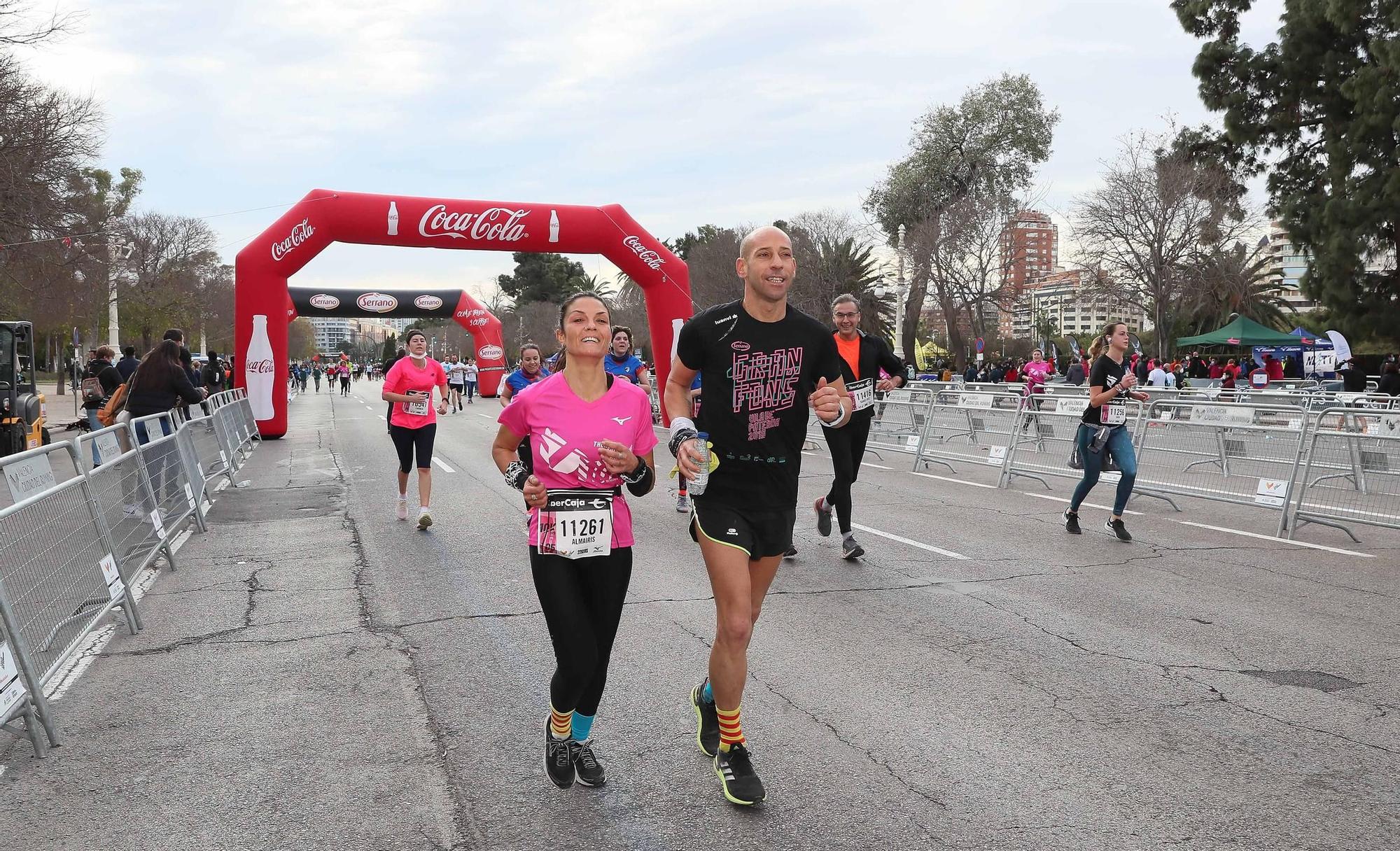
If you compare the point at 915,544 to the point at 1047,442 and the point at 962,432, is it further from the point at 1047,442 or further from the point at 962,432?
the point at 962,432

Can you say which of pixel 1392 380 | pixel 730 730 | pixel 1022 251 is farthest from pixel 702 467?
pixel 1022 251

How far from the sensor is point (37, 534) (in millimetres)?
5234

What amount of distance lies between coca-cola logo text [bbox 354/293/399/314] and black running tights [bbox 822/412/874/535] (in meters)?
35.7

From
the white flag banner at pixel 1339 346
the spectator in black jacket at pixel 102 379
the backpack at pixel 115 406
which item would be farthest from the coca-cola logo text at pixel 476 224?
the white flag banner at pixel 1339 346

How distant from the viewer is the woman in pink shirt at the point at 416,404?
33.4 ft

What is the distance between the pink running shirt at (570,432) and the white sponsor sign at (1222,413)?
1169cm

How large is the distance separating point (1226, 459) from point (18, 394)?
1718cm

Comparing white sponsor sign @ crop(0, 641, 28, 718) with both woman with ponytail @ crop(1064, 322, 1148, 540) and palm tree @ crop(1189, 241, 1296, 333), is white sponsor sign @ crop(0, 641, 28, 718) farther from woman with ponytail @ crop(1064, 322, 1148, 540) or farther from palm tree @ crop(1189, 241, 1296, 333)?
palm tree @ crop(1189, 241, 1296, 333)

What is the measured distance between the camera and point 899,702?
496 centimetres

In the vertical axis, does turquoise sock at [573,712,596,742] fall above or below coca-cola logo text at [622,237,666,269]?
below

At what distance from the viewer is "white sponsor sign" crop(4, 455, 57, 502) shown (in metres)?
5.21

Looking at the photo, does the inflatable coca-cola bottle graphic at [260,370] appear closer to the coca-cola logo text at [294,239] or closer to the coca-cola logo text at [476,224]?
the coca-cola logo text at [294,239]

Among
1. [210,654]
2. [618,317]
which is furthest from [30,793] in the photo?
[618,317]

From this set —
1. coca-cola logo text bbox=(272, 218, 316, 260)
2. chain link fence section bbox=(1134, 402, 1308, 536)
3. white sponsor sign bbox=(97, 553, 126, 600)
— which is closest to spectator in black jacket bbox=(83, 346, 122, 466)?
coca-cola logo text bbox=(272, 218, 316, 260)
